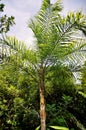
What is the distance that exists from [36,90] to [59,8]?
422cm

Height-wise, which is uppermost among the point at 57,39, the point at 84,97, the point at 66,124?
the point at 57,39

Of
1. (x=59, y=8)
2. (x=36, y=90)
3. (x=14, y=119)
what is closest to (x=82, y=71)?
(x=59, y=8)

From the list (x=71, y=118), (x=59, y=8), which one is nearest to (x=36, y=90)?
(x=71, y=118)

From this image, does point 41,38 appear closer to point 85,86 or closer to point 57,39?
point 57,39

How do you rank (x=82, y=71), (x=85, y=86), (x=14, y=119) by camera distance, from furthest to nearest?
(x=85, y=86)
(x=14, y=119)
(x=82, y=71)

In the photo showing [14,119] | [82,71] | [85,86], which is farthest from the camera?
[85,86]

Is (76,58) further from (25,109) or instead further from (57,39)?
(25,109)

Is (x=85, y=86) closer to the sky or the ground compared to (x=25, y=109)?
closer to the sky

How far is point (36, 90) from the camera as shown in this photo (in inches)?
533

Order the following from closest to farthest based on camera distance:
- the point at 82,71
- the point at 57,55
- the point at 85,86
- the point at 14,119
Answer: the point at 57,55
the point at 82,71
the point at 14,119
the point at 85,86

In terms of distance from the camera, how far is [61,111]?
45.2 feet

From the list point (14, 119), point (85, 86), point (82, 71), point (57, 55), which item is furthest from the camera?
point (85, 86)

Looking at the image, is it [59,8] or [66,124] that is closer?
[59,8]

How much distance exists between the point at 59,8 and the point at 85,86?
4796mm
